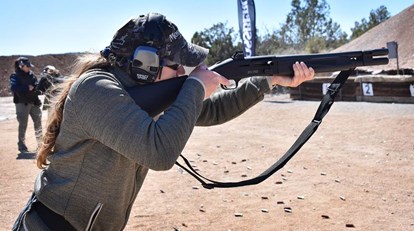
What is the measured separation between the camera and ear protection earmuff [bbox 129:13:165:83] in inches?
77.2

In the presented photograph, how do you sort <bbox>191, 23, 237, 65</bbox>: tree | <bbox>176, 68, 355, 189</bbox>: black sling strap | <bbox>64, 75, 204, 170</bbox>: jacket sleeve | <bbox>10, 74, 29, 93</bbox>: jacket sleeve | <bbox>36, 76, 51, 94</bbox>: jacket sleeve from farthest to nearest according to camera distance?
<bbox>191, 23, 237, 65</bbox>: tree < <bbox>36, 76, 51, 94</bbox>: jacket sleeve < <bbox>10, 74, 29, 93</bbox>: jacket sleeve < <bbox>176, 68, 355, 189</bbox>: black sling strap < <bbox>64, 75, 204, 170</bbox>: jacket sleeve

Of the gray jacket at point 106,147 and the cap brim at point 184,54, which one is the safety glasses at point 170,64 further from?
the gray jacket at point 106,147

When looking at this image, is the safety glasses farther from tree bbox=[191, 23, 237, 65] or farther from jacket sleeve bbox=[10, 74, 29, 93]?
tree bbox=[191, 23, 237, 65]

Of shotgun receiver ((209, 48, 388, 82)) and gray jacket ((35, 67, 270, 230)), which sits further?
shotgun receiver ((209, 48, 388, 82))

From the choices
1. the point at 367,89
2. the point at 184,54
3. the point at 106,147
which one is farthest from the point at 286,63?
the point at 367,89

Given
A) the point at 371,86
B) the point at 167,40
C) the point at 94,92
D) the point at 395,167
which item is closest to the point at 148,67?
the point at 167,40

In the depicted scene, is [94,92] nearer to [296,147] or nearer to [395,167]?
[296,147]

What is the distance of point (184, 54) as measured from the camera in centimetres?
209

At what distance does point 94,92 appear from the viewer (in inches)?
71.2

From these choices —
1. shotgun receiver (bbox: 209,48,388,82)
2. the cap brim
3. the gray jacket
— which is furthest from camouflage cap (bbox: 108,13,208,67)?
shotgun receiver (bbox: 209,48,388,82)

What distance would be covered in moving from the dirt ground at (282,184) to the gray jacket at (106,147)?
2465 mm

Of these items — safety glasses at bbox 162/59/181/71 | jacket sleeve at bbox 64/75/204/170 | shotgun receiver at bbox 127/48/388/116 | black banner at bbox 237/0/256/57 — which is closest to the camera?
jacket sleeve at bbox 64/75/204/170

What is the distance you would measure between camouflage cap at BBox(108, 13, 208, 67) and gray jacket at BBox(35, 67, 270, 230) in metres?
0.12

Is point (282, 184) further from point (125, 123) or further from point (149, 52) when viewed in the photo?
point (125, 123)
